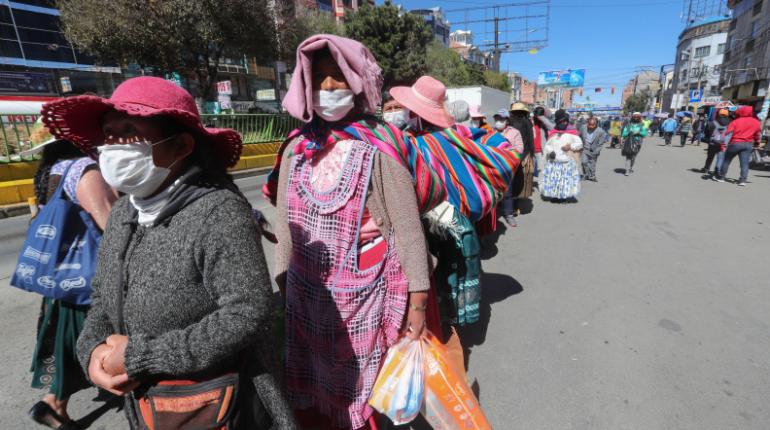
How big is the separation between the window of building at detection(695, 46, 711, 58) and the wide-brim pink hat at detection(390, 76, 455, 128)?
2855 inches

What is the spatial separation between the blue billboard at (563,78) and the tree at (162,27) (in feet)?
152

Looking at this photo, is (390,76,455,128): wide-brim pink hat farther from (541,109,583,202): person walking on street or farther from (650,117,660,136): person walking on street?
(650,117,660,136): person walking on street

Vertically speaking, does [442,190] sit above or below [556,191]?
above

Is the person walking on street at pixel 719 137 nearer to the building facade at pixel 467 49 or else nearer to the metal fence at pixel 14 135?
the metal fence at pixel 14 135

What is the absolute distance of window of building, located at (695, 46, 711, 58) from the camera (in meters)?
55.5

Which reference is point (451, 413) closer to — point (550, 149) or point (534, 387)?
point (534, 387)

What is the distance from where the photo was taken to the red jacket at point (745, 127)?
8.44 m

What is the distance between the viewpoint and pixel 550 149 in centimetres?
745

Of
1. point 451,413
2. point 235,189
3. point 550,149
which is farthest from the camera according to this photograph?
point 550,149

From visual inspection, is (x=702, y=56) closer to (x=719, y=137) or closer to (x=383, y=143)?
(x=719, y=137)

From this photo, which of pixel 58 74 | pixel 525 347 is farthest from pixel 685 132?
pixel 58 74

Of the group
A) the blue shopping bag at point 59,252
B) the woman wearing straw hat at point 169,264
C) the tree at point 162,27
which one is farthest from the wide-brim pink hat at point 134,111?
the tree at point 162,27

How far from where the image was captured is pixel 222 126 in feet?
37.6

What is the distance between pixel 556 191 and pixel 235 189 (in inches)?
285
